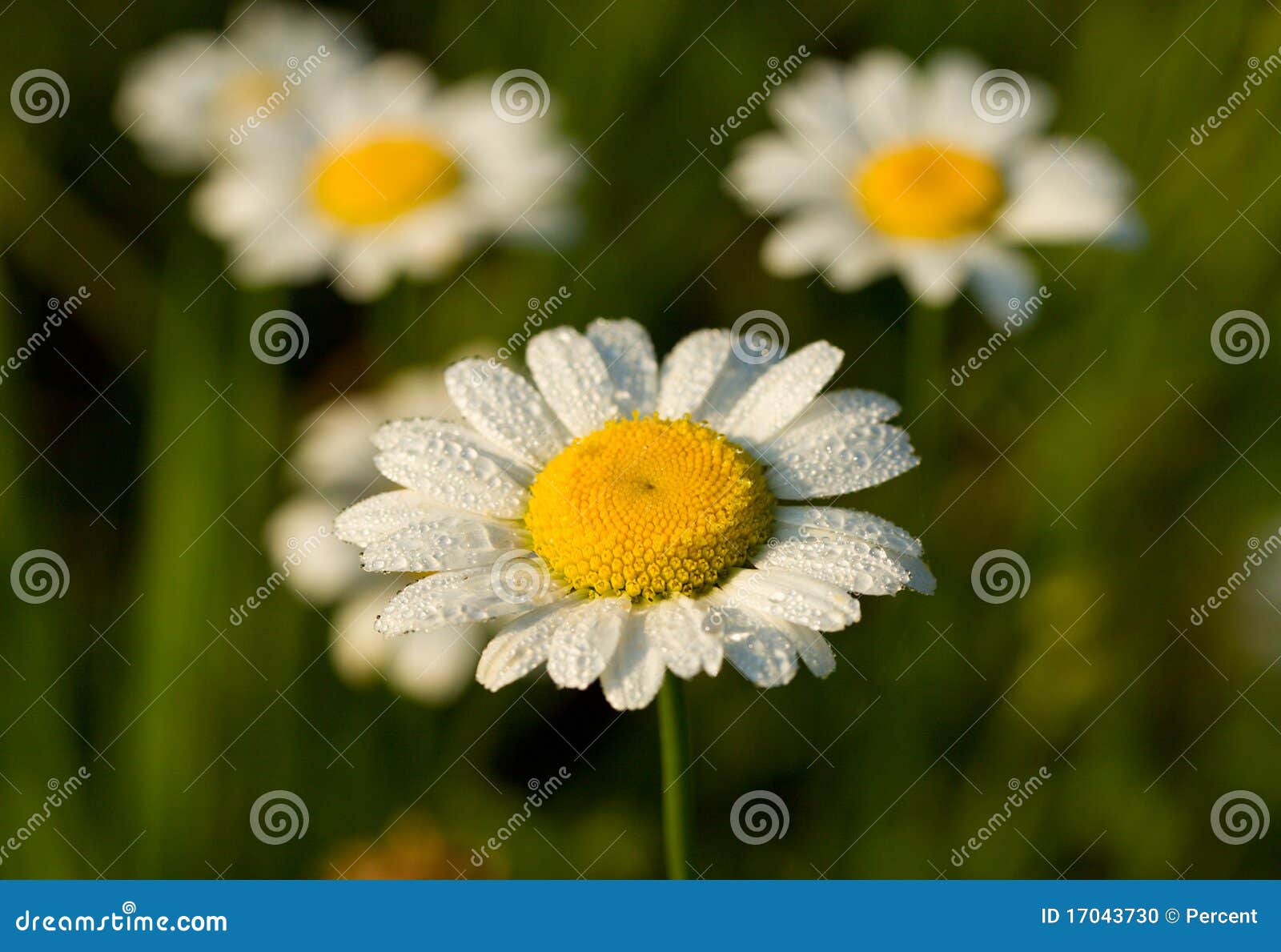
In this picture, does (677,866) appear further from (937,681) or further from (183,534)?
(183,534)

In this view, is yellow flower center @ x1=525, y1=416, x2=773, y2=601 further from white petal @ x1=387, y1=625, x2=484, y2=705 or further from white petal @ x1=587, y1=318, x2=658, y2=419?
white petal @ x1=387, y1=625, x2=484, y2=705

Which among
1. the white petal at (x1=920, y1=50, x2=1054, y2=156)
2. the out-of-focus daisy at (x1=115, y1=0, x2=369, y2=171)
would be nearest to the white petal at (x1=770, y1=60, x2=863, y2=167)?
the white petal at (x1=920, y1=50, x2=1054, y2=156)

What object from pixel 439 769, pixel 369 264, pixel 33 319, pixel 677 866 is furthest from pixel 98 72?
pixel 677 866

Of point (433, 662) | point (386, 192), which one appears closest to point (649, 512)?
point (433, 662)

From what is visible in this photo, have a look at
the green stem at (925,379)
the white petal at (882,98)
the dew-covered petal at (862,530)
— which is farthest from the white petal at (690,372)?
the white petal at (882,98)

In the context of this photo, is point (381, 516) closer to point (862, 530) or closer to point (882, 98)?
point (862, 530)

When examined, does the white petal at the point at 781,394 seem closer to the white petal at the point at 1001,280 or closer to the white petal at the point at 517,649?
the white petal at the point at 517,649

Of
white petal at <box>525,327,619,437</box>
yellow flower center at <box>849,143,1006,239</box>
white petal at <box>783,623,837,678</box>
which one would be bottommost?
white petal at <box>783,623,837,678</box>
